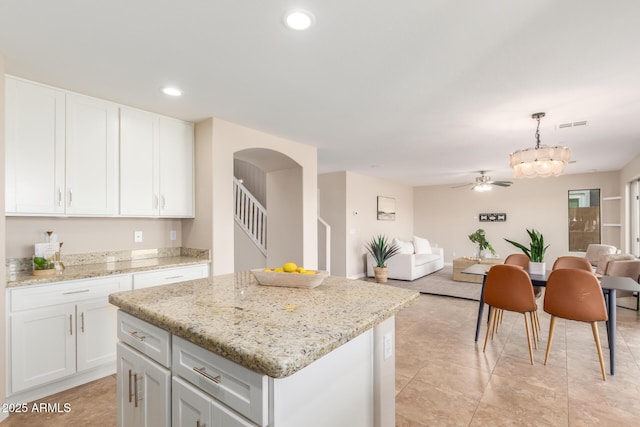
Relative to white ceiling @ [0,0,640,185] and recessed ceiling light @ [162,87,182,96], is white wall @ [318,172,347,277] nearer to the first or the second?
white ceiling @ [0,0,640,185]

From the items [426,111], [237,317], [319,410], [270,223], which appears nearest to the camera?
[319,410]

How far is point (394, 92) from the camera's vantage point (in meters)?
2.66

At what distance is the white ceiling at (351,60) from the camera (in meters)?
1.65

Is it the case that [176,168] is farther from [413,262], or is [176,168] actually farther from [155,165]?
[413,262]

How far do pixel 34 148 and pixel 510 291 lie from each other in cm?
424

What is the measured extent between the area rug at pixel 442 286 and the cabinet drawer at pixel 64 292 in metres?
4.69

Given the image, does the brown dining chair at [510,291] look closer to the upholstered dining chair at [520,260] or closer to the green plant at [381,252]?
the upholstered dining chair at [520,260]

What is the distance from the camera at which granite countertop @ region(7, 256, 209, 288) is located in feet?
7.41

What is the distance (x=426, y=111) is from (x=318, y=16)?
1.77 meters

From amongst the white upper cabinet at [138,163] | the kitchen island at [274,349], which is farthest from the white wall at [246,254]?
the kitchen island at [274,349]

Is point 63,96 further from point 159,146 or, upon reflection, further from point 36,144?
point 159,146

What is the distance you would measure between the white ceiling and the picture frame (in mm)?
4217

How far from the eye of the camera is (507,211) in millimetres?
8258

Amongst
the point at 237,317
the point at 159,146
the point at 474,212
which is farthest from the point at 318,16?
the point at 474,212
